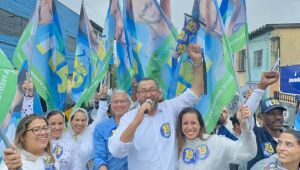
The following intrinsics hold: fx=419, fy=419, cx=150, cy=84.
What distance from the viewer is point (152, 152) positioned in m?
3.87

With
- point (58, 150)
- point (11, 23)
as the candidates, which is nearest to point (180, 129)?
point (58, 150)

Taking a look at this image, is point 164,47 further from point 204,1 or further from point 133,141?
point 133,141

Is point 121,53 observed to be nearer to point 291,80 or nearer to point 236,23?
point 236,23

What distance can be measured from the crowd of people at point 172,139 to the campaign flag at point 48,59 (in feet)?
3.89

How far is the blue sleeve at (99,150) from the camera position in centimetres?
442

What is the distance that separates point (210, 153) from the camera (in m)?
3.68

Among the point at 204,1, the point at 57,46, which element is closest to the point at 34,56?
the point at 57,46

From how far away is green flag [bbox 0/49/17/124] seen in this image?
2719mm

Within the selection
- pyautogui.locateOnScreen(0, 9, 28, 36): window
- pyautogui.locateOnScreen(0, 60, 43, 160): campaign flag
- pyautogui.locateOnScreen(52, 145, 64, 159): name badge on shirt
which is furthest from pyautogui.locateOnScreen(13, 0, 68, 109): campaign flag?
pyautogui.locateOnScreen(0, 9, 28, 36): window

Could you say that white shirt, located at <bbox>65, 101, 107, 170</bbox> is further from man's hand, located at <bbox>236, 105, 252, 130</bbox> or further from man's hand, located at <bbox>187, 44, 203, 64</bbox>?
man's hand, located at <bbox>236, 105, 252, 130</bbox>

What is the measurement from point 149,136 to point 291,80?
3843 millimetres

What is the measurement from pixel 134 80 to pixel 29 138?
2604mm

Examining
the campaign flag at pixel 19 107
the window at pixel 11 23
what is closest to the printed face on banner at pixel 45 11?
the campaign flag at pixel 19 107

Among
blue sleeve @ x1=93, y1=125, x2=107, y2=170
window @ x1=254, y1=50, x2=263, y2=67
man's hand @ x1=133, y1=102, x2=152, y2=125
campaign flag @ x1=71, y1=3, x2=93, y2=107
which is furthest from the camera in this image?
window @ x1=254, y1=50, x2=263, y2=67
